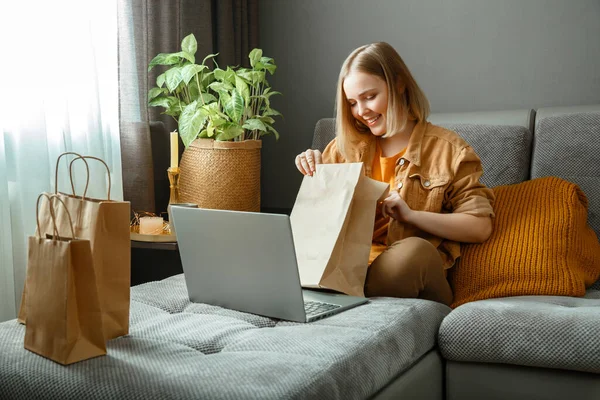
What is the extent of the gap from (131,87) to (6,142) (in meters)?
0.48

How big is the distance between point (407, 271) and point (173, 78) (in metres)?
1.01

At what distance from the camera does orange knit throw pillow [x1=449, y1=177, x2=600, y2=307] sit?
1.68 m

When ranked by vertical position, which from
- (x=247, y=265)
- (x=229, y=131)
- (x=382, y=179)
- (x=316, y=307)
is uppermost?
(x=229, y=131)

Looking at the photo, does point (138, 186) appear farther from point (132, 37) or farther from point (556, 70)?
point (556, 70)

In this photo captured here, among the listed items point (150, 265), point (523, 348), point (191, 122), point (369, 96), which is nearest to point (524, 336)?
point (523, 348)

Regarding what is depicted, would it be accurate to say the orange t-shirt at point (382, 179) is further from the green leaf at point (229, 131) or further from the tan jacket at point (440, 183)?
the green leaf at point (229, 131)

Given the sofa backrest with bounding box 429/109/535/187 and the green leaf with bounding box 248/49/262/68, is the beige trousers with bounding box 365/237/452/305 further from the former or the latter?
the green leaf with bounding box 248/49/262/68

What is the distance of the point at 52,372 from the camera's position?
3.53ft

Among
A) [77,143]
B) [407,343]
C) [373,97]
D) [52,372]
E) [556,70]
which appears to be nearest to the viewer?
[52,372]

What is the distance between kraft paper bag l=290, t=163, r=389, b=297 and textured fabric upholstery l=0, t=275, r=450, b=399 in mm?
90

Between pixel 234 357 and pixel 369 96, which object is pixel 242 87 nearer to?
pixel 369 96

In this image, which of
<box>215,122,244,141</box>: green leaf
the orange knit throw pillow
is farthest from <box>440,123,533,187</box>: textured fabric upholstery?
<box>215,122,244,141</box>: green leaf

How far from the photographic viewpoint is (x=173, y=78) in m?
2.15

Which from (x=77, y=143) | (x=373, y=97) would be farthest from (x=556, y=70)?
(x=77, y=143)
